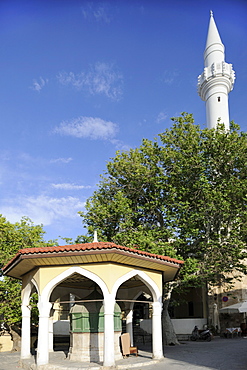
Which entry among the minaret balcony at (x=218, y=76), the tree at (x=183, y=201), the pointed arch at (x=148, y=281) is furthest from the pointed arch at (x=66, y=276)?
the minaret balcony at (x=218, y=76)

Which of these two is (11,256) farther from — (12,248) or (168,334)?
(168,334)

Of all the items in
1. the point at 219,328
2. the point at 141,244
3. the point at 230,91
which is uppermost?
the point at 230,91

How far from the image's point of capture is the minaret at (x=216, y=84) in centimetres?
3275

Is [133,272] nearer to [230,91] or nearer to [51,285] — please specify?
[51,285]

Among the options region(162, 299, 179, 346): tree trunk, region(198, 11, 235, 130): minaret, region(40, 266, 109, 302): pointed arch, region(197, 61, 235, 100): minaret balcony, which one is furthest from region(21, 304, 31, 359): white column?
region(197, 61, 235, 100): minaret balcony

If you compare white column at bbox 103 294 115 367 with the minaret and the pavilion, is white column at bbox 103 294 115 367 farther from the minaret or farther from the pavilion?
the minaret

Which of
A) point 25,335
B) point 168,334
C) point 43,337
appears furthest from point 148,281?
point 168,334

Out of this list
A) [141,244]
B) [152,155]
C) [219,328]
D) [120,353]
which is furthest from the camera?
[219,328]

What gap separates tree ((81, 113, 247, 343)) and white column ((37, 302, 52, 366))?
6792mm

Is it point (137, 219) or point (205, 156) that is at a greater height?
point (205, 156)

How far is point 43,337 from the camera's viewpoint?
1088 centimetres

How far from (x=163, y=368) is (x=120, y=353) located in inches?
93.0

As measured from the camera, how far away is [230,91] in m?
35.0

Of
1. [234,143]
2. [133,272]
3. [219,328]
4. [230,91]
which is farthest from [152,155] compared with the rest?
[230,91]
